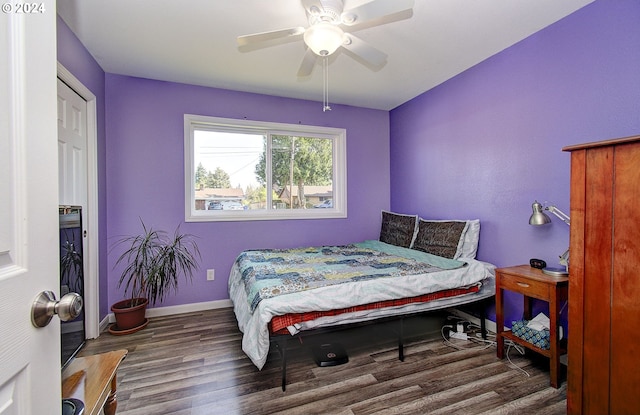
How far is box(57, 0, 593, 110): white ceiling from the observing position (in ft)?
6.35

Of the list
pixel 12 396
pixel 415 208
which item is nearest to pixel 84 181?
pixel 12 396

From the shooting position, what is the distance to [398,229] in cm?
353

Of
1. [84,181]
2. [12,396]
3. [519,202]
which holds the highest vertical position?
[84,181]

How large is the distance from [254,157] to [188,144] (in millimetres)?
759

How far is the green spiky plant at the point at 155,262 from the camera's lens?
2.79 m

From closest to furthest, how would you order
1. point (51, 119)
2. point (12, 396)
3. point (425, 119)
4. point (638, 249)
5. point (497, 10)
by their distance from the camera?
point (12, 396) → point (51, 119) → point (638, 249) → point (497, 10) → point (425, 119)

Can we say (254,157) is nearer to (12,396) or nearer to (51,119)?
(51,119)

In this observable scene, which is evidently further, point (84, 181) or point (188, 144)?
point (188, 144)

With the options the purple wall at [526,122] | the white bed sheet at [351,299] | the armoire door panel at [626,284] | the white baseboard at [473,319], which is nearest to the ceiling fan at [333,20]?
the purple wall at [526,122]

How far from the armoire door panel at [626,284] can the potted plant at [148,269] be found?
321 centimetres

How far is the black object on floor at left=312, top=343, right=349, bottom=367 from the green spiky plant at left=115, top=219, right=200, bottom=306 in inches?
63.4

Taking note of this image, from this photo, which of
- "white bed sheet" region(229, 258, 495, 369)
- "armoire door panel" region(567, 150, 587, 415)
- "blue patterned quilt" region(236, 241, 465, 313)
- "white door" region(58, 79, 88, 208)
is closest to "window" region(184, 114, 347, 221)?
"blue patterned quilt" region(236, 241, 465, 313)

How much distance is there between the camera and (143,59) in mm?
2604

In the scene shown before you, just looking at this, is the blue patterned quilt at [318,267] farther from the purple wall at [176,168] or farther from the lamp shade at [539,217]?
the lamp shade at [539,217]
